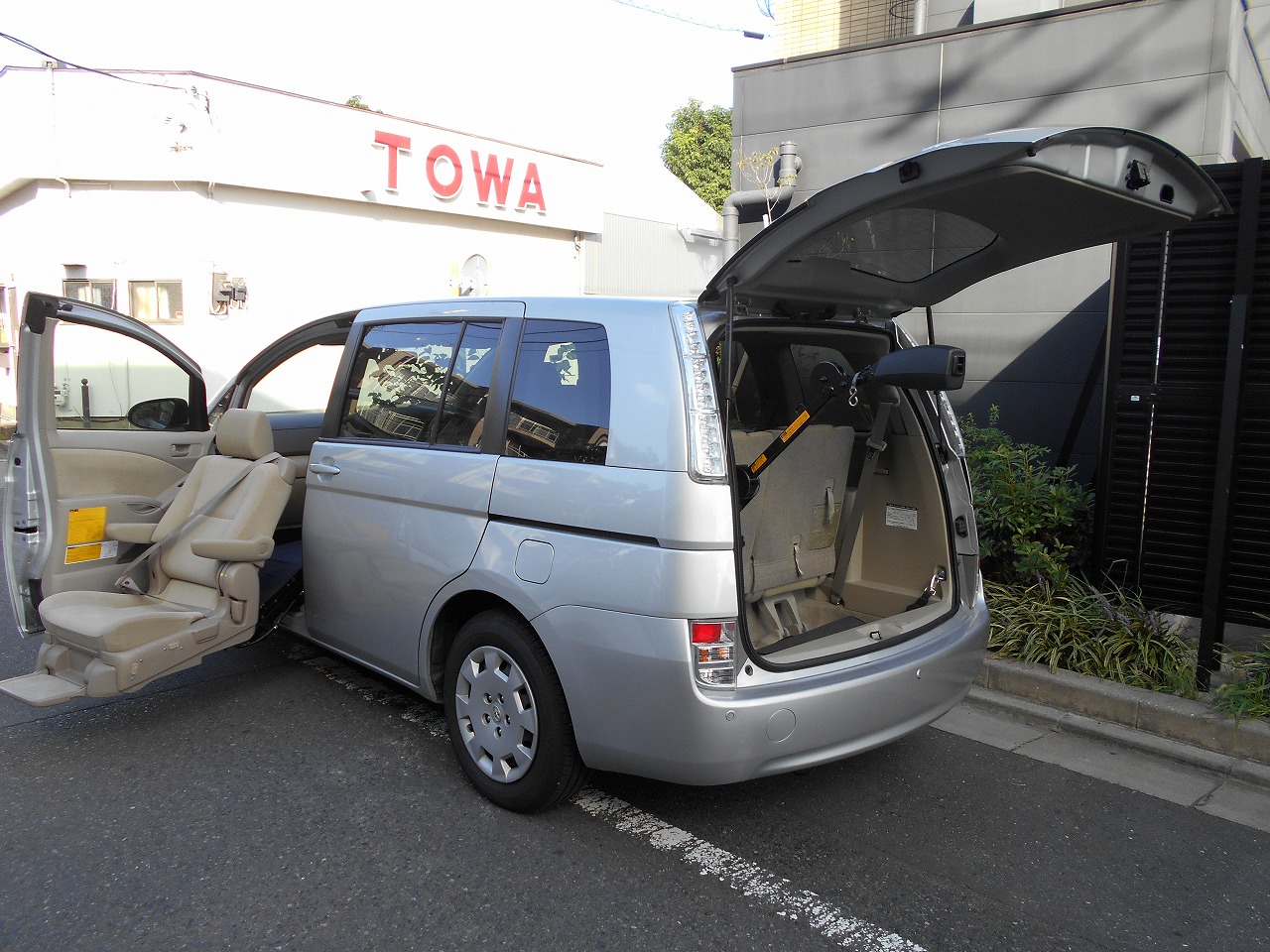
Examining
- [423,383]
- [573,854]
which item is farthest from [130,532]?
[573,854]

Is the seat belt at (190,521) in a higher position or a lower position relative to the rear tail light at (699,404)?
lower

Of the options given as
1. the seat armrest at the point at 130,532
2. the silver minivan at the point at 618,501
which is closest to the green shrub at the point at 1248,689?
the silver minivan at the point at 618,501

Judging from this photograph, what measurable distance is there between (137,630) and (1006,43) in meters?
8.00

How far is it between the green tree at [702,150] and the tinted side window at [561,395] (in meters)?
30.1

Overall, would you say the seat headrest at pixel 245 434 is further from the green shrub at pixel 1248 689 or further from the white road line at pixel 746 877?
the green shrub at pixel 1248 689

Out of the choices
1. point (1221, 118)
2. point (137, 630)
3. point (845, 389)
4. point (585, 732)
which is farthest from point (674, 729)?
point (1221, 118)

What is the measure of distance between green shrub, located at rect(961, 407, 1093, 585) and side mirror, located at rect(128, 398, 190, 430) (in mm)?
4728

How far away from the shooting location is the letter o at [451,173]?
17422 millimetres

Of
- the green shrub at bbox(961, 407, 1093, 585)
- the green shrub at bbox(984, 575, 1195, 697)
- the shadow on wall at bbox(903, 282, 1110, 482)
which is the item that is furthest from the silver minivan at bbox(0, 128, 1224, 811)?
the shadow on wall at bbox(903, 282, 1110, 482)

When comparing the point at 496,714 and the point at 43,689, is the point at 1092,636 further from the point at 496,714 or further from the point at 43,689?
the point at 43,689

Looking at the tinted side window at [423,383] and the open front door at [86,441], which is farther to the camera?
the open front door at [86,441]

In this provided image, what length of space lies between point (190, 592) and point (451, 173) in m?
14.6

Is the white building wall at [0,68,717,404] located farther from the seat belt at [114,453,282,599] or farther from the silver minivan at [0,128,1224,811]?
the seat belt at [114,453,282,599]

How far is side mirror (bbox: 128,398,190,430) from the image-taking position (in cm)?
532
